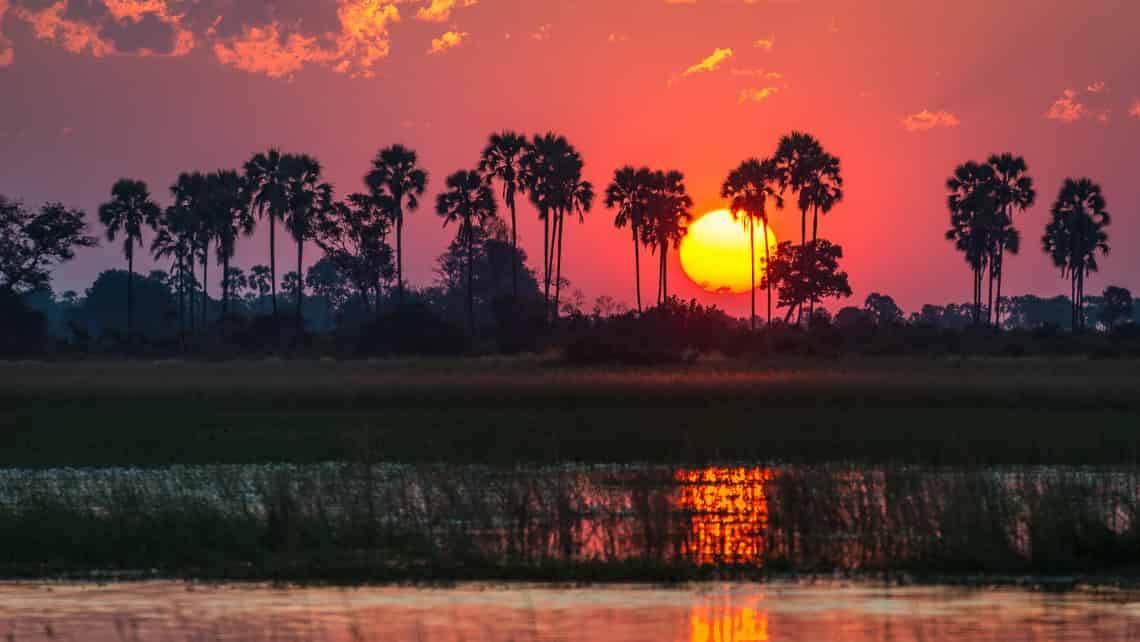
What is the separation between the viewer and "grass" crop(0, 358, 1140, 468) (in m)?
35.2

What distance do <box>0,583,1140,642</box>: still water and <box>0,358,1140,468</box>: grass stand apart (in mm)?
9535

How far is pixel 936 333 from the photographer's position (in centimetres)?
11362

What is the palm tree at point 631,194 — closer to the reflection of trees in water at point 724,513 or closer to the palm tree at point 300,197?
the palm tree at point 300,197

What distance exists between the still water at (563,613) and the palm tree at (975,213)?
11365 cm

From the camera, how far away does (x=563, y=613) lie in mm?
16344

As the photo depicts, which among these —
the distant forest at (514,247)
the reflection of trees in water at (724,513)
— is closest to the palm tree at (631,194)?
the distant forest at (514,247)

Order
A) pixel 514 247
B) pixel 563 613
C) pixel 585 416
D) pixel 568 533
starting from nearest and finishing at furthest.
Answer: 1. pixel 563 613
2. pixel 568 533
3. pixel 585 416
4. pixel 514 247

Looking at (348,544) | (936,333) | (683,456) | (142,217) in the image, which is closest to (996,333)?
(936,333)

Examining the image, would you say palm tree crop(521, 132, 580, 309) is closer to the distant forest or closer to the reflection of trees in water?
the distant forest

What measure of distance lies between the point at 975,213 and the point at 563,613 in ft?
389

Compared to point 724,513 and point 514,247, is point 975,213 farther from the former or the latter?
point 724,513

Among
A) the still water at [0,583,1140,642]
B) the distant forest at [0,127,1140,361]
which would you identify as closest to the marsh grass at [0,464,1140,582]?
the still water at [0,583,1140,642]

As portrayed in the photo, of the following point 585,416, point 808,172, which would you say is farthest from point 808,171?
point 585,416

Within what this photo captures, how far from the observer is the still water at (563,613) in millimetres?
14977
